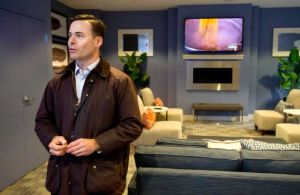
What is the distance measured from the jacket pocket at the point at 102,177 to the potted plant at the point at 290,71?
6072mm

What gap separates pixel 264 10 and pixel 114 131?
6.71 metres

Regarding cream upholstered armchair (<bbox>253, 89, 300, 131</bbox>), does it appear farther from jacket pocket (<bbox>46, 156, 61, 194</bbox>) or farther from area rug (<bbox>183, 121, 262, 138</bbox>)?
jacket pocket (<bbox>46, 156, 61, 194</bbox>)

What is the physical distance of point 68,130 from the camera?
52.8 inches

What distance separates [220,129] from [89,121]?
5.17 m

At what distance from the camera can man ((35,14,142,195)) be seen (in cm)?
130

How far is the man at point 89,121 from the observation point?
1.30 m

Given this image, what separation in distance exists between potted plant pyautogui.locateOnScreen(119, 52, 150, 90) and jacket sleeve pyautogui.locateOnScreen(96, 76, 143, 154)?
→ 218 inches

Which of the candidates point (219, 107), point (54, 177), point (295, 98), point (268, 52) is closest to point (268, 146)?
point (54, 177)

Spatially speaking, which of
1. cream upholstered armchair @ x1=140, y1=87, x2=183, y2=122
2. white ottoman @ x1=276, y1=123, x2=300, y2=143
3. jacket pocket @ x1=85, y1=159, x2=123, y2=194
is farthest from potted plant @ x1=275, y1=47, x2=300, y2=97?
jacket pocket @ x1=85, y1=159, x2=123, y2=194

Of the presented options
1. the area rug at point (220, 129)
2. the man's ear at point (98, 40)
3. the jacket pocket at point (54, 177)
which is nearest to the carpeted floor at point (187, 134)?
the area rug at point (220, 129)

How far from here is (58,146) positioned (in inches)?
49.8

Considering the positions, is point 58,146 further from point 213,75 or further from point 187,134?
point 213,75

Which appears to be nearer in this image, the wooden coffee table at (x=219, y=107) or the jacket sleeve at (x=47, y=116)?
the jacket sleeve at (x=47, y=116)

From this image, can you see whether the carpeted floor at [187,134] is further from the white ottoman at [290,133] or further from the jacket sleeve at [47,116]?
the jacket sleeve at [47,116]
